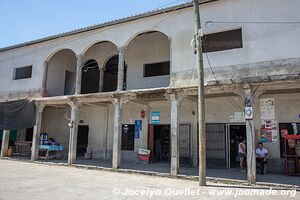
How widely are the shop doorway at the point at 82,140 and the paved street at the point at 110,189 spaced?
23.6ft

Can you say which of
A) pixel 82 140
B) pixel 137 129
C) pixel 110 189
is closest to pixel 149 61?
pixel 137 129

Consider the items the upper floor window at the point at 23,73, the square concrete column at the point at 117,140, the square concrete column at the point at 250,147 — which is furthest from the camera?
the upper floor window at the point at 23,73

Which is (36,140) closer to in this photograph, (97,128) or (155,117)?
(97,128)

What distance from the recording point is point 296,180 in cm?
1047

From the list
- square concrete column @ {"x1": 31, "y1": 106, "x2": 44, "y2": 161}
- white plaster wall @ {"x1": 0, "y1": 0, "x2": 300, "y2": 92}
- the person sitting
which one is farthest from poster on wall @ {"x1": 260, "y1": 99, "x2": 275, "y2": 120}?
square concrete column @ {"x1": 31, "y1": 106, "x2": 44, "y2": 161}

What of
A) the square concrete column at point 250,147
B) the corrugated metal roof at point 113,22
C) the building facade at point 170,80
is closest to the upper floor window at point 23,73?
the building facade at point 170,80

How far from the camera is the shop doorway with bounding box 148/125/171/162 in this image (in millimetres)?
15922

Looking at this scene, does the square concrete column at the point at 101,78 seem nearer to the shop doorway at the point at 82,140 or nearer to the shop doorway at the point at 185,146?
the shop doorway at the point at 82,140

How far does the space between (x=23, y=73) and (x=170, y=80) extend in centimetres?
1115

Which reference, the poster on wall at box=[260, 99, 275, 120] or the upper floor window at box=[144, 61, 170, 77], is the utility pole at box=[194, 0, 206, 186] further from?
the upper floor window at box=[144, 61, 170, 77]

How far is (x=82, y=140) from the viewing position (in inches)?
727

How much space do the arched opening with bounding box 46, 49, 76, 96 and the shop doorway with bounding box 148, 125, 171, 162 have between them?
6.88 metres

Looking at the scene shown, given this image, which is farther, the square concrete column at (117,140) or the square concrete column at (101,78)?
the square concrete column at (101,78)

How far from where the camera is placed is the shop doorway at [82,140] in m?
18.3
